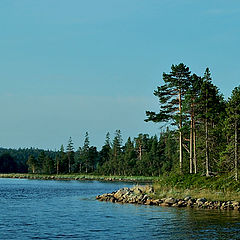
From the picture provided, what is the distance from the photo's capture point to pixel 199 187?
1790 inches

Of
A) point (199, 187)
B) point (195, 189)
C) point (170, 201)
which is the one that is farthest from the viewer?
point (199, 187)

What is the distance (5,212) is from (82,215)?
761cm

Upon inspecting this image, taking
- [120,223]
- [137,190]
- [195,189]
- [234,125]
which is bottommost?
[120,223]

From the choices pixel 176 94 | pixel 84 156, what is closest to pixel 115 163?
pixel 84 156

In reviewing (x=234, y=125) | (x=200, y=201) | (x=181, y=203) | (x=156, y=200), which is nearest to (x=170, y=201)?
(x=181, y=203)

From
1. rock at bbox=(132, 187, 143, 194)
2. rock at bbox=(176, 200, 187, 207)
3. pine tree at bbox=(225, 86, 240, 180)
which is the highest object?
pine tree at bbox=(225, 86, 240, 180)

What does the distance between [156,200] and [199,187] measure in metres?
5.80

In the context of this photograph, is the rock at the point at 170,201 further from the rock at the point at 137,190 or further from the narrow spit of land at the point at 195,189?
the rock at the point at 137,190

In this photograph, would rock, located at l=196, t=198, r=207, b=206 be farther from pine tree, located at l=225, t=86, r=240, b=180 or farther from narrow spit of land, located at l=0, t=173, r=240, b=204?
pine tree, located at l=225, t=86, r=240, b=180

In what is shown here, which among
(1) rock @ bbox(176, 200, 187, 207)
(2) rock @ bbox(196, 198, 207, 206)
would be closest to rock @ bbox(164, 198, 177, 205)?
(1) rock @ bbox(176, 200, 187, 207)

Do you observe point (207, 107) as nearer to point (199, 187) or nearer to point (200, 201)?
point (199, 187)

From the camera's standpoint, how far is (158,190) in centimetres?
4881

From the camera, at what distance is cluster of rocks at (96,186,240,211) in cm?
3756

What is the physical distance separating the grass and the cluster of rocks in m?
1.34
